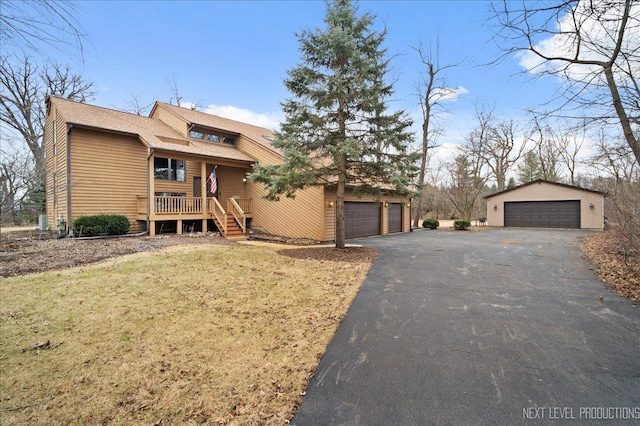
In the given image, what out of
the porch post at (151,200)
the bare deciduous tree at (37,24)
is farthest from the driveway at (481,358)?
the porch post at (151,200)

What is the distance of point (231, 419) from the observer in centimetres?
249

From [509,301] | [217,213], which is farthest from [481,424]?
[217,213]

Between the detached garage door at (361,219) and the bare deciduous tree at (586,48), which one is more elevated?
the bare deciduous tree at (586,48)

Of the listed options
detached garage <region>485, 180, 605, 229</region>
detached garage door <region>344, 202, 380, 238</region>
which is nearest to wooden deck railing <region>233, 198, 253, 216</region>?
detached garage door <region>344, 202, 380, 238</region>

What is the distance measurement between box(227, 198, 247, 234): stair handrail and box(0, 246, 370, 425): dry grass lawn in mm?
7253

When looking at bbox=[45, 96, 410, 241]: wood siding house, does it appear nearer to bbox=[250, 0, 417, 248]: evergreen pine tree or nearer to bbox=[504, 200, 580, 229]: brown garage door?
bbox=[250, 0, 417, 248]: evergreen pine tree

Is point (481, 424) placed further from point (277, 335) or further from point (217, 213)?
point (217, 213)

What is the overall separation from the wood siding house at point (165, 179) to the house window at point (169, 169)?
0.15ft

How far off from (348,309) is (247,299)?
6.19 ft

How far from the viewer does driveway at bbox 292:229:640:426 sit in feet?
7.98

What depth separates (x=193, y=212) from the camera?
1368 cm

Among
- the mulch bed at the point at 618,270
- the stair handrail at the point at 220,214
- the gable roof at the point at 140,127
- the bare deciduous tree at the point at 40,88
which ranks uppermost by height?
the bare deciduous tree at the point at 40,88

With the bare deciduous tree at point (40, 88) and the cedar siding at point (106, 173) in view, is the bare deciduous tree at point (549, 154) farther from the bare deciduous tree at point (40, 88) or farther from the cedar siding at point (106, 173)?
the bare deciduous tree at point (40, 88)

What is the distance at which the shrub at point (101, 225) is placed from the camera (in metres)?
11.3
